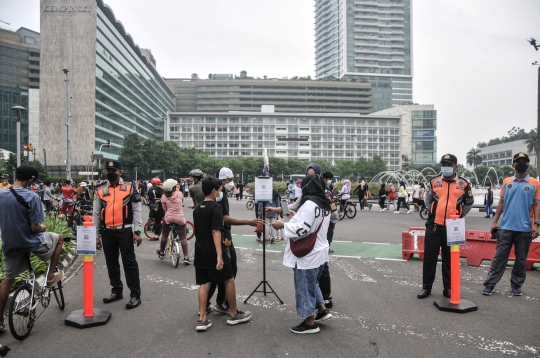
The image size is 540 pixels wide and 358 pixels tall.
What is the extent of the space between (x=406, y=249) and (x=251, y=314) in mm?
5113

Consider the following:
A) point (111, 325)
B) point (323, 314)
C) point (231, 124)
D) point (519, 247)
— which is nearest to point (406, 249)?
point (519, 247)

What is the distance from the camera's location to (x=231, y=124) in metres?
140

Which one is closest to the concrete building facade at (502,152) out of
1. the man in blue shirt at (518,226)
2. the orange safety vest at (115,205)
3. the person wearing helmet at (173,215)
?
the man in blue shirt at (518,226)

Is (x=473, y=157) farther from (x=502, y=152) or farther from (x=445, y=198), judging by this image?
(x=445, y=198)

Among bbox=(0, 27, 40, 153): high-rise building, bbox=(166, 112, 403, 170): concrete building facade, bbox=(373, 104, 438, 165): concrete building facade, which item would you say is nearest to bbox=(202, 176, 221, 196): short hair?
bbox=(0, 27, 40, 153): high-rise building

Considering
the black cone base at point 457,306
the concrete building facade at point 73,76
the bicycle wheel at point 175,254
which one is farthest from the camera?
the concrete building facade at point 73,76

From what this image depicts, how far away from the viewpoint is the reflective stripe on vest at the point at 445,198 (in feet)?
20.0

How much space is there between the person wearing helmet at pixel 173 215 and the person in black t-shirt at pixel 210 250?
12.6 feet

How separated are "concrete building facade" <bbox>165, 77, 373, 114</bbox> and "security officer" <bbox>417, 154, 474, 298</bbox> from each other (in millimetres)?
152950

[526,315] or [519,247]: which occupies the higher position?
[519,247]

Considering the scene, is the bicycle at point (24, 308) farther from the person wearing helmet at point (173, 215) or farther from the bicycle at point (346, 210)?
the bicycle at point (346, 210)

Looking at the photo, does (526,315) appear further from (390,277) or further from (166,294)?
(166,294)

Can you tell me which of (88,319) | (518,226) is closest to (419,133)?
(518,226)

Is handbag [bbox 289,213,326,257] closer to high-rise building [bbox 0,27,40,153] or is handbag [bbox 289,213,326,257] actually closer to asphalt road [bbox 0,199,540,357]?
asphalt road [bbox 0,199,540,357]
